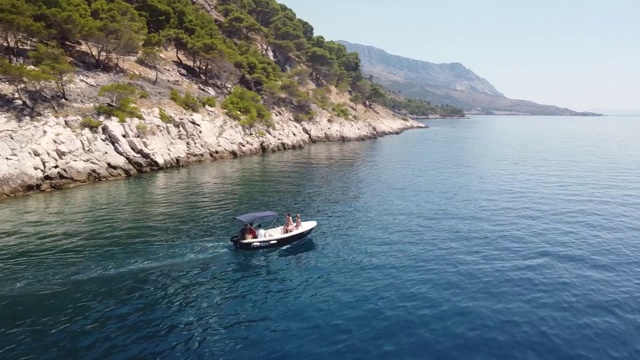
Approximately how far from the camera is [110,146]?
56656 millimetres

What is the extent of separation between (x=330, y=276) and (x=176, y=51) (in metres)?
88.5

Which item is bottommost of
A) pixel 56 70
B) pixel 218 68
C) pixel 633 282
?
pixel 633 282

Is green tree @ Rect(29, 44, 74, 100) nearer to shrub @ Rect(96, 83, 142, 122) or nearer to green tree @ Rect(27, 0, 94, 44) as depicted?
shrub @ Rect(96, 83, 142, 122)

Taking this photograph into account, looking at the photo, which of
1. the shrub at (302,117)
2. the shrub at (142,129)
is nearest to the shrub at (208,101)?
the shrub at (142,129)

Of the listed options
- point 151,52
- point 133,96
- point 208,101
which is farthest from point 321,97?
point 133,96

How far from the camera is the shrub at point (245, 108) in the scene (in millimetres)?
83812

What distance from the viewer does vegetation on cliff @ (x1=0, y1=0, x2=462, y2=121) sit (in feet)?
193

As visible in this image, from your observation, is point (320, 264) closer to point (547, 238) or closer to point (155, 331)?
point (155, 331)

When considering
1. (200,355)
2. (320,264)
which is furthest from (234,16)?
(200,355)

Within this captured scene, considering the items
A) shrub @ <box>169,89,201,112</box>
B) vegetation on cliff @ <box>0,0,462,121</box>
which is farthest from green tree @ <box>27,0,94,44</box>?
shrub @ <box>169,89,201,112</box>

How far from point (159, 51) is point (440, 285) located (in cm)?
8640

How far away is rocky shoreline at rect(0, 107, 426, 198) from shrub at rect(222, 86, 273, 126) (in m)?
2.19

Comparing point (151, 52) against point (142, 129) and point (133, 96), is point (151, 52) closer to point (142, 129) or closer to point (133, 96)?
point (133, 96)

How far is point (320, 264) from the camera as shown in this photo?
1061 inches
